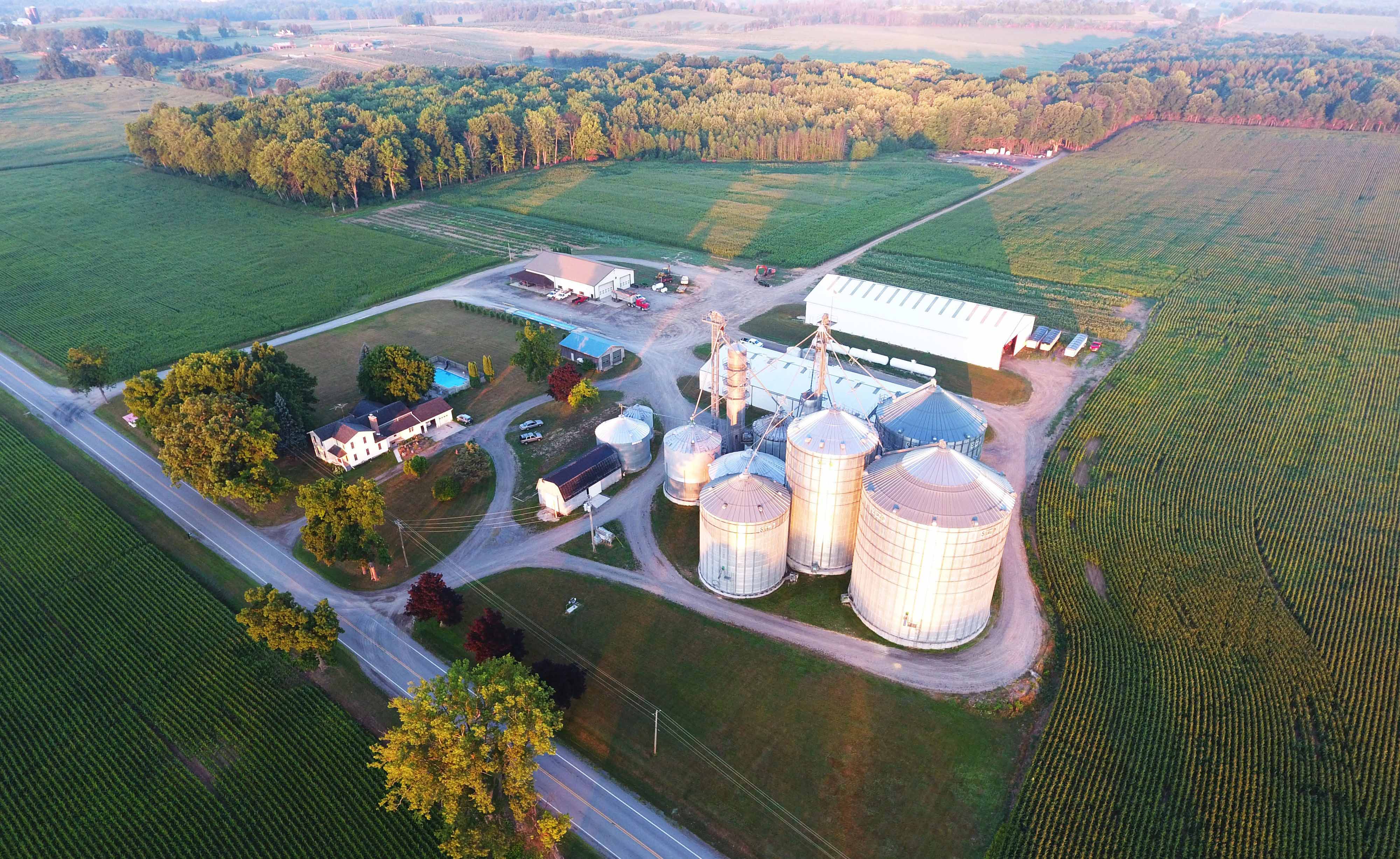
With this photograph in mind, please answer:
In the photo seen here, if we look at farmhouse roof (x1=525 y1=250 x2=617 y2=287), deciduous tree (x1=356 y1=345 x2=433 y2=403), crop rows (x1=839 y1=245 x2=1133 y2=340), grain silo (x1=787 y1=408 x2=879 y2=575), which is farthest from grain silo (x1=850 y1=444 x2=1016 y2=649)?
farmhouse roof (x1=525 y1=250 x2=617 y2=287)

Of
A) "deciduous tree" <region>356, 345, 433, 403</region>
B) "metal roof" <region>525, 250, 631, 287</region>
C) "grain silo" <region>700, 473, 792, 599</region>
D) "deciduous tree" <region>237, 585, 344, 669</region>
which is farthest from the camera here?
"metal roof" <region>525, 250, 631, 287</region>

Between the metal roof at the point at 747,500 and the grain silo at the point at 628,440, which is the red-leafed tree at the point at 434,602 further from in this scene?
the grain silo at the point at 628,440

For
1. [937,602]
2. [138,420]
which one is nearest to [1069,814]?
[937,602]

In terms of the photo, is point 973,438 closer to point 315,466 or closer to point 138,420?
point 315,466

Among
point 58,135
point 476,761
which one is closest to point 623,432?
point 476,761

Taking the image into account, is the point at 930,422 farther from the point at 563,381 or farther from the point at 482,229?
the point at 482,229

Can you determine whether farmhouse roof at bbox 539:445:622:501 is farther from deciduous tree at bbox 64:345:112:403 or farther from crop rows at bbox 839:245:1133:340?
crop rows at bbox 839:245:1133:340

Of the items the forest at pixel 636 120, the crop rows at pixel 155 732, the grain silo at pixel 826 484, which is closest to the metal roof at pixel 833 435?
the grain silo at pixel 826 484
